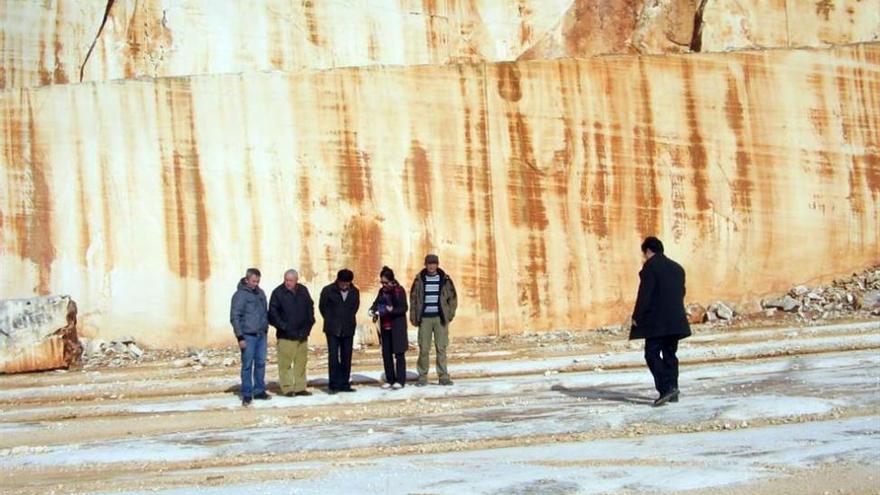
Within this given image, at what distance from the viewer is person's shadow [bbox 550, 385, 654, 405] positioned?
354 inches

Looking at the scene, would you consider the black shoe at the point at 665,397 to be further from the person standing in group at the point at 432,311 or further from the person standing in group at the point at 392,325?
the person standing in group at the point at 392,325

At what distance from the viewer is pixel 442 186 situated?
49.9ft

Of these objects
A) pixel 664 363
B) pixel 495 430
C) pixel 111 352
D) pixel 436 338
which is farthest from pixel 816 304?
pixel 111 352

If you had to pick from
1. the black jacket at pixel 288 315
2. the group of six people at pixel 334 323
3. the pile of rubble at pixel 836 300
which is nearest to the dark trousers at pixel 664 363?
the group of six people at pixel 334 323

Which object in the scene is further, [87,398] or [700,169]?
[700,169]

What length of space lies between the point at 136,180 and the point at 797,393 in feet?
31.7

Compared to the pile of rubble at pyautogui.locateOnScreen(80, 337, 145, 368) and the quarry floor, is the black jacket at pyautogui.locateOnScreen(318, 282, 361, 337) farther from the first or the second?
A: the pile of rubble at pyautogui.locateOnScreen(80, 337, 145, 368)

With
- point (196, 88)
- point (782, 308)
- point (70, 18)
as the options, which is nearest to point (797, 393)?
point (782, 308)

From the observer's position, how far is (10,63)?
56.3ft

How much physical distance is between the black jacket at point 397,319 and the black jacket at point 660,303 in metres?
2.77

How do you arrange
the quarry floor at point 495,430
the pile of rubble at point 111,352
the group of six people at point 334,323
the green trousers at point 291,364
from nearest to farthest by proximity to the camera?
1. the quarry floor at point 495,430
2. the group of six people at point 334,323
3. the green trousers at point 291,364
4. the pile of rubble at point 111,352

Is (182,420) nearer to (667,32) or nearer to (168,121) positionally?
(168,121)

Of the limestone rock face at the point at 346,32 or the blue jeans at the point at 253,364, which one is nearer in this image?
the blue jeans at the point at 253,364

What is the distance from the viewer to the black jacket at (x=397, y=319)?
34.7 ft
